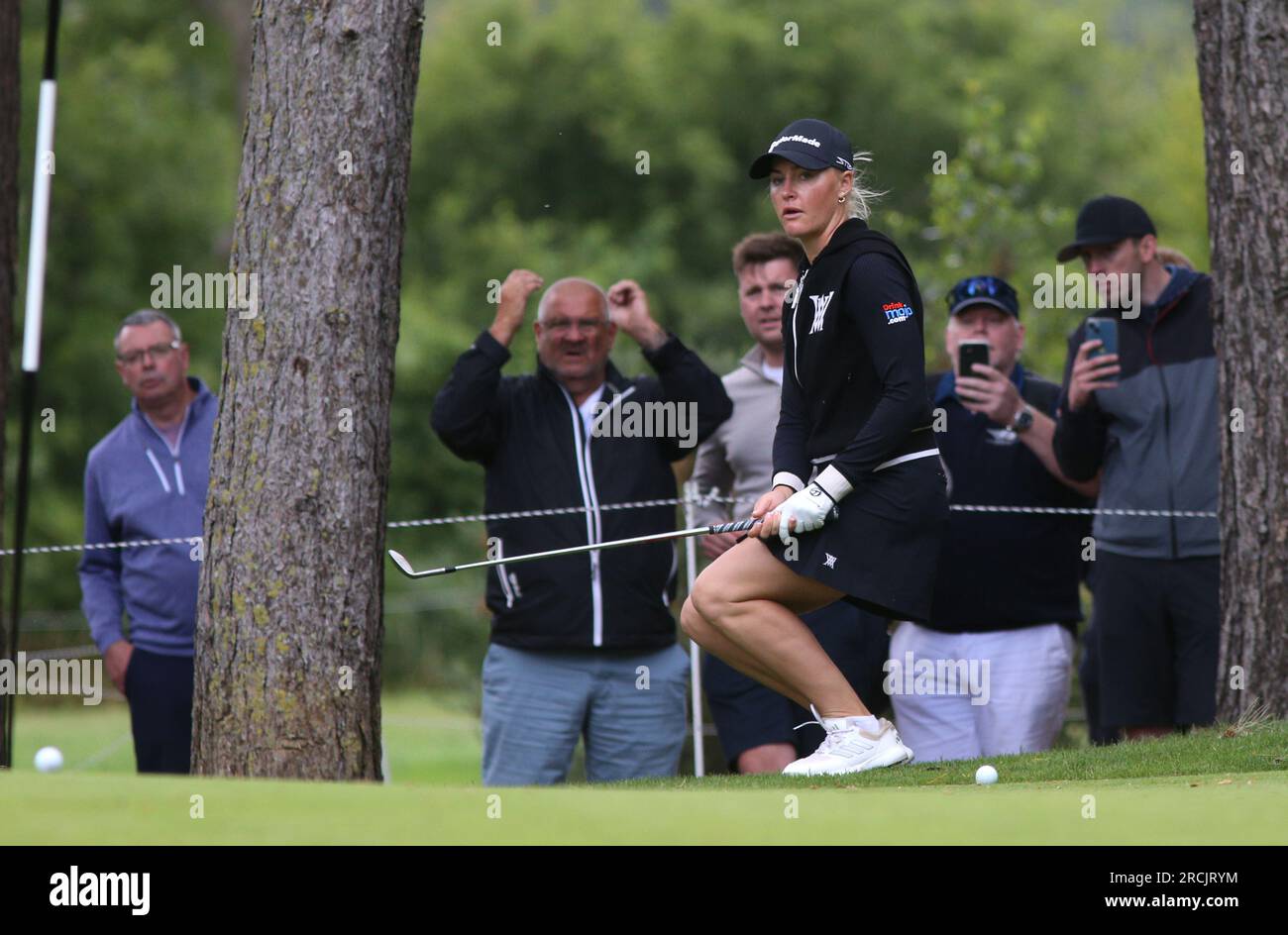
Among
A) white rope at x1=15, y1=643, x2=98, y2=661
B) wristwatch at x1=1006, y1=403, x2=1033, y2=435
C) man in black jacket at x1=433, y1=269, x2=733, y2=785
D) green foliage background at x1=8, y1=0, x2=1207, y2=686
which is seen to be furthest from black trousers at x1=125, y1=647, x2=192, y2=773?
green foliage background at x1=8, y1=0, x2=1207, y2=686

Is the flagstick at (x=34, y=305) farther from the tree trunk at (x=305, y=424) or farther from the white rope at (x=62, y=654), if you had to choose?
the white rope at (x=62, y=654)

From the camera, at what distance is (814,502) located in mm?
5789

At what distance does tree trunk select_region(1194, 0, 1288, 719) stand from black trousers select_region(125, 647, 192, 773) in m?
4.16

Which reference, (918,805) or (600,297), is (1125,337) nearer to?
(600,297)

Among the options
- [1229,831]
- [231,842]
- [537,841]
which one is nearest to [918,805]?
[1229,831]

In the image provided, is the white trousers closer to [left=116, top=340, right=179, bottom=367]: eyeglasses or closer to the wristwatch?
the wristwatch

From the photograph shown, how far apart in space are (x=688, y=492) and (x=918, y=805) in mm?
3979

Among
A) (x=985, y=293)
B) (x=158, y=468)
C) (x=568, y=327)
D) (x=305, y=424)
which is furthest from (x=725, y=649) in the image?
(x=158, y=468)

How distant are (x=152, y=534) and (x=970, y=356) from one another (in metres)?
3.54

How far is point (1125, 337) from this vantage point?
7984 mm

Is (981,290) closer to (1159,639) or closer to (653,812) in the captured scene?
(1159,639)

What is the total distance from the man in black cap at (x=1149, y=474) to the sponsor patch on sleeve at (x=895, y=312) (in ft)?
7.09

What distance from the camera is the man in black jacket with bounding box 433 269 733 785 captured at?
302 inches

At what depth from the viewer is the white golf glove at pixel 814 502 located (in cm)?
578
